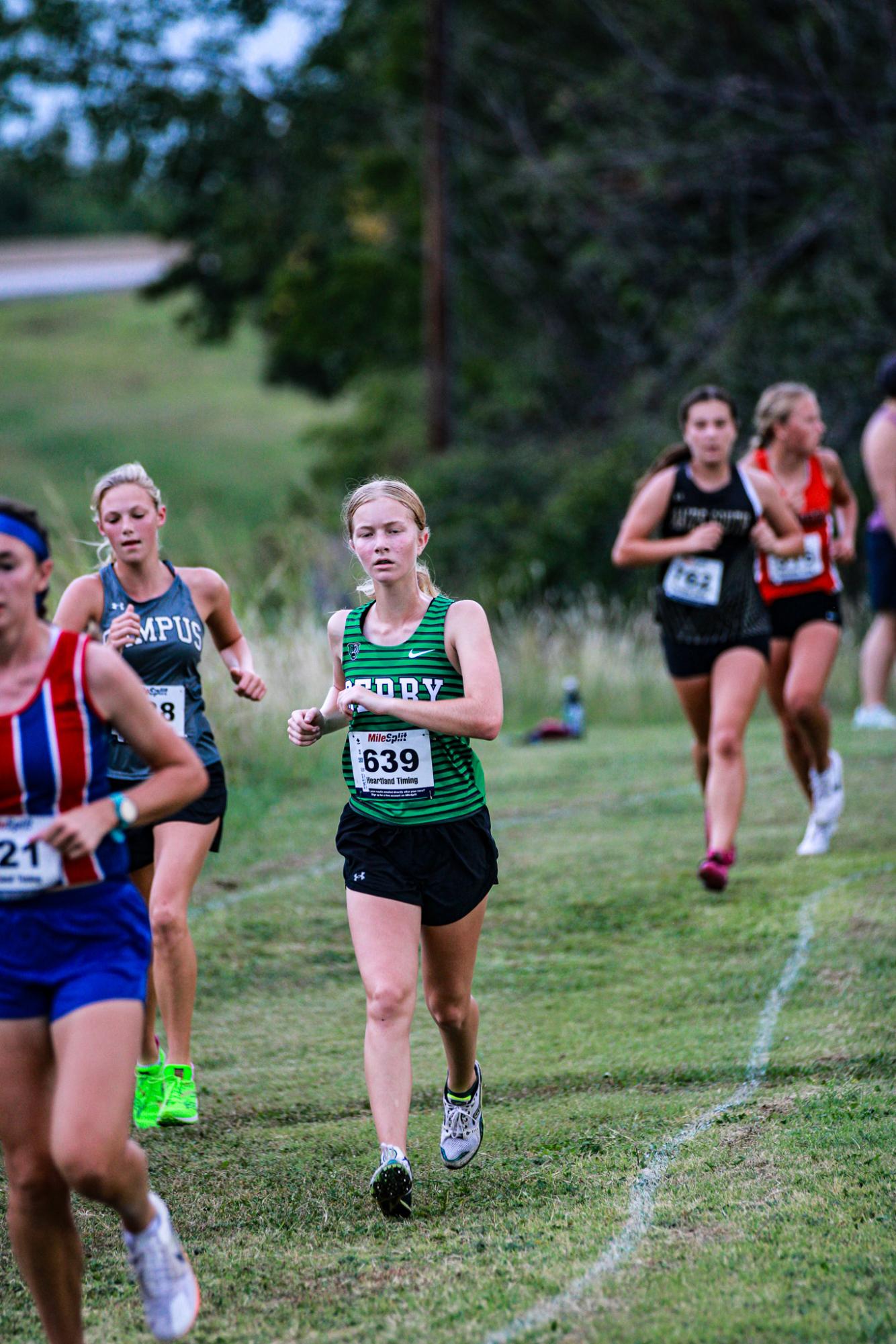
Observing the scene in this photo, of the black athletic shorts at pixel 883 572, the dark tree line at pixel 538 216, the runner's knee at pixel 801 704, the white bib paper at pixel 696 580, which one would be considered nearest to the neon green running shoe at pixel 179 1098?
the white bib paper at pixel 696 580

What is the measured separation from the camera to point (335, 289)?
27984 millimetres

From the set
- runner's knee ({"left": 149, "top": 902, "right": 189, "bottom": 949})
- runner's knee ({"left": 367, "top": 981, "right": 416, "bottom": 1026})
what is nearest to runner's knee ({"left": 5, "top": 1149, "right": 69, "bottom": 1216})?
runner's knee ({"left": 367, "top": 981, "right": 416, "bottom": 1026})

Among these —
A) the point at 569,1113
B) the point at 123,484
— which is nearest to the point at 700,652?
the point at 569,1113

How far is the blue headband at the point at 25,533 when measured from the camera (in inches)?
127

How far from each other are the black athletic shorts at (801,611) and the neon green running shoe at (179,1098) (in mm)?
3902

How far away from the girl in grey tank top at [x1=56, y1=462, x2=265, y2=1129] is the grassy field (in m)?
21.8

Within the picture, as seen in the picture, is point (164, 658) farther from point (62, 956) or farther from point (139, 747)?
point (62, 956)

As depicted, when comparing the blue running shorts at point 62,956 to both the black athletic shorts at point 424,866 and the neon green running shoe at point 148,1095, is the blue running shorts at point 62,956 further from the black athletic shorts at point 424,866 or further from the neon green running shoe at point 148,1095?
the neon green running shoe at point 148,1095

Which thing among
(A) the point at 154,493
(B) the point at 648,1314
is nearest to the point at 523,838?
(A) the point at 154,493

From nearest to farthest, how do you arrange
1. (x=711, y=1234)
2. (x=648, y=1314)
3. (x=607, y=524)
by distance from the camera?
1. (x=648, y=1314)
2. (x=711, y=1234)
3. (x=607, y=524)

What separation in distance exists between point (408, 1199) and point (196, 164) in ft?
98.3

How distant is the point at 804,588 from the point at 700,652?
86 cm

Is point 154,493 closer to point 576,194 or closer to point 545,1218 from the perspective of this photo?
point 545,1218

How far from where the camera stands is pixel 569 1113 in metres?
5.13
